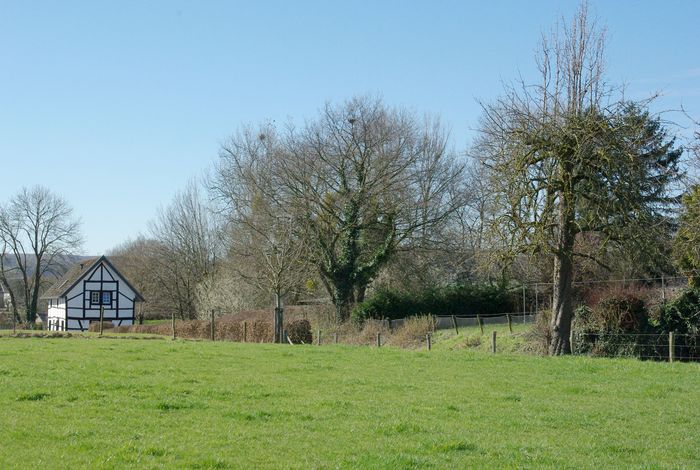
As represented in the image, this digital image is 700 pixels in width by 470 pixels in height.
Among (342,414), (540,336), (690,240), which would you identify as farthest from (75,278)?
(342,414)

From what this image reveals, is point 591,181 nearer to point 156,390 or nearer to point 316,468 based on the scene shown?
point 156,390

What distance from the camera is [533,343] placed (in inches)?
1171

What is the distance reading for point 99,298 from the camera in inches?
2837

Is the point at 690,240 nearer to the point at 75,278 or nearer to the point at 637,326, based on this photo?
the point at 637,326

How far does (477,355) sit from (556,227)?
5.39 meters

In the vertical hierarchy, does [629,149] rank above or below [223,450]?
above

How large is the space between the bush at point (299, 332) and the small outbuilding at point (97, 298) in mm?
37263

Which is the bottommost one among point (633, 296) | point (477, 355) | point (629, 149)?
point (477, 355)

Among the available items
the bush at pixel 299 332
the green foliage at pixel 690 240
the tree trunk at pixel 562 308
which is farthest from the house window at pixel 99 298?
the green foliage at pixel 690 240

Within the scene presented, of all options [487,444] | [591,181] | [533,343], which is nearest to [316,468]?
[487,444]

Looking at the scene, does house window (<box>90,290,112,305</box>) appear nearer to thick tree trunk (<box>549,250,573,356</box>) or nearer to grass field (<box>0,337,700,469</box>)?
grass field (<box>0,337,700,469</box>)

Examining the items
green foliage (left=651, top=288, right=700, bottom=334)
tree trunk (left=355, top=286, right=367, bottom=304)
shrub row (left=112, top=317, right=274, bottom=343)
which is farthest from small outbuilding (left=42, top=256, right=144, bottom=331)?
green foliage (left=651, top=288, right=700, bottom=334)

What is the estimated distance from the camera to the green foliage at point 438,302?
4472 cm

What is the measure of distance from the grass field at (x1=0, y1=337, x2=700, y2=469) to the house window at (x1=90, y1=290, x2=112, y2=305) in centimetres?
5277
